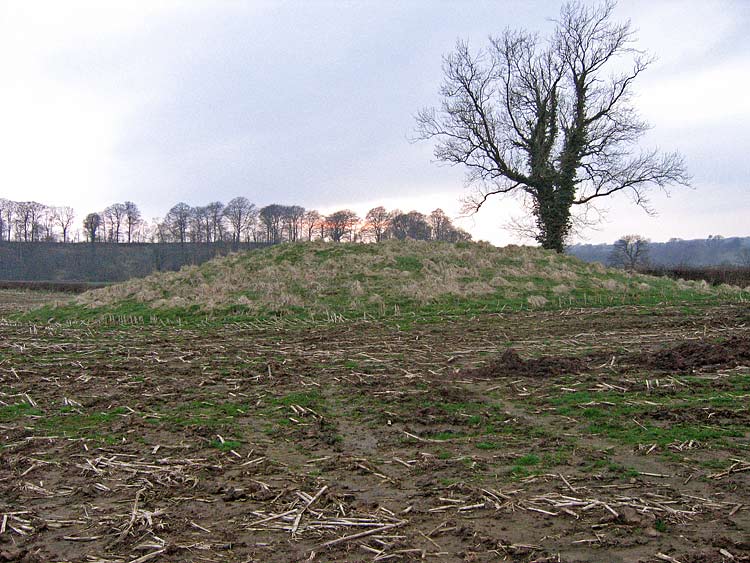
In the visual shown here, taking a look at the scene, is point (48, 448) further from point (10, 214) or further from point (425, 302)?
point (10, 214)

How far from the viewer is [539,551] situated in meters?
3.49

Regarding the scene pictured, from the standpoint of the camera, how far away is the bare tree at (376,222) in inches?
2580

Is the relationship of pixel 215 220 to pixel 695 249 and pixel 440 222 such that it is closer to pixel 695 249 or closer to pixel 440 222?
pixel 440 222

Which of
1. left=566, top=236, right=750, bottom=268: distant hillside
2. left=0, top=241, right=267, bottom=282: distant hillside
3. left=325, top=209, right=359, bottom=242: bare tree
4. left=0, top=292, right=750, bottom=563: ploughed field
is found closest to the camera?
left=0, top=292, right=750, bottom=563: ploughed field

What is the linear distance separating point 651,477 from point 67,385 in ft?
28.4

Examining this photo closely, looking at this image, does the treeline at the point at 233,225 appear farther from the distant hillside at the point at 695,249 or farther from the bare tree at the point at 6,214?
the distant hillside at the point at 695,249

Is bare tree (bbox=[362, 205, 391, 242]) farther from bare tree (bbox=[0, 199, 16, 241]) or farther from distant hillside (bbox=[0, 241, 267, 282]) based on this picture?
bare tree (bbox=[0, 199, 16, 241])

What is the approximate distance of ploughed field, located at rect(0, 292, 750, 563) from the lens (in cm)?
373

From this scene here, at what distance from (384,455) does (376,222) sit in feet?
205

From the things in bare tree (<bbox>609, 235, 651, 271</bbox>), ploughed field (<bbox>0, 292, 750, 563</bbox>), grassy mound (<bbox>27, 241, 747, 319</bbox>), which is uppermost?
bare tree (<bbox>609, 235, 651, 271</bbox>)

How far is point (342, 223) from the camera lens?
60719mm

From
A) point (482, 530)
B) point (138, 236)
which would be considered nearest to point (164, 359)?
point (482, 530)

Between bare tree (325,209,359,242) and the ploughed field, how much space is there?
49.3m

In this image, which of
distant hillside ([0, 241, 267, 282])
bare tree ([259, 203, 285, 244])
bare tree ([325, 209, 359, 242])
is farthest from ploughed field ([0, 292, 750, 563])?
distant hillside ([0, 241, 267, 282])
